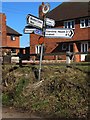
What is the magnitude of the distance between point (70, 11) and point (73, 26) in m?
2.91

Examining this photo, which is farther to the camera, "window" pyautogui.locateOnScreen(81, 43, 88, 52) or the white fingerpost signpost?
"window" pyautogui.locateOnScreen(81, 43, 88, 52)

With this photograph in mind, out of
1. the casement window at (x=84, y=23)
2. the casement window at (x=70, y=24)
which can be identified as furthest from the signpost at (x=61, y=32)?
the casement window at (x=70, y=24)

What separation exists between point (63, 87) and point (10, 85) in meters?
2.62

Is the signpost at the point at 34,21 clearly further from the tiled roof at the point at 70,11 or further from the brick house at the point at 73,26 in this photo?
the tiled roof at the point at 70,11

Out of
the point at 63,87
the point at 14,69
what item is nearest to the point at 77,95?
the point at 63,87

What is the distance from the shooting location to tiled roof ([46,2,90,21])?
3954 centimetres

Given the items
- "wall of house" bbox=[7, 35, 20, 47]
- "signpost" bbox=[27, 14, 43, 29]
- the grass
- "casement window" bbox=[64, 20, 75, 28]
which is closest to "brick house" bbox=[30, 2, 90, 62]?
"casement window" bbox=[64, 20, 75, 28]

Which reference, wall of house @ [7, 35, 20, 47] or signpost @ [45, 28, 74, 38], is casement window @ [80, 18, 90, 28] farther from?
signpost @ [45, 28, 74, 38]

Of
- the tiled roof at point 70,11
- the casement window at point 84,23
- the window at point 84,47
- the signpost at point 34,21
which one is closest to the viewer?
the signpost at point 34,21

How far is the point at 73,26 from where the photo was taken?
4044 centimetres

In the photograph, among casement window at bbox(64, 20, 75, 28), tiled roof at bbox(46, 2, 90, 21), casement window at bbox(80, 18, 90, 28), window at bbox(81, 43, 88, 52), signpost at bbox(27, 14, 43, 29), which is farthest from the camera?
casement window at bbox(64, 20, 75, 28)

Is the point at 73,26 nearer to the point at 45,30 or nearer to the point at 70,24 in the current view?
the point at 70,24

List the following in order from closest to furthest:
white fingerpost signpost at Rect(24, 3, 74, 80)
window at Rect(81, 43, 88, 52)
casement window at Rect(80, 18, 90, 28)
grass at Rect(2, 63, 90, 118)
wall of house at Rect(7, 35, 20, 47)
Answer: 1. grass at Rect(2, 63, 90, 118)
2. white fingerpost signpost at Rect(24, 3, 74, 80)
3. casement window at Rect(80, 18, 90, 28)
4. window at Rect(81, 43, 88, 52)
5. wall of house at Rect(7, 35, 20, 47)

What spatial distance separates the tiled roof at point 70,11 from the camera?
39.5m
